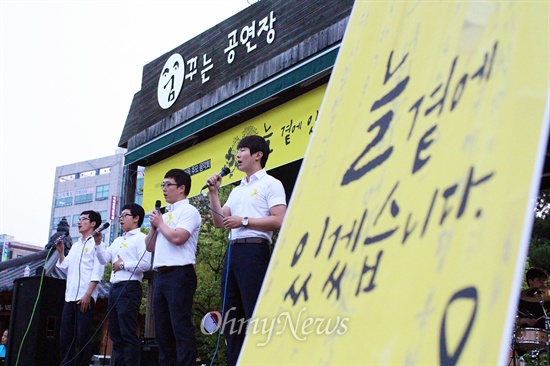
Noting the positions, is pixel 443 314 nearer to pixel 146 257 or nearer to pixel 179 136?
pixel 146 257

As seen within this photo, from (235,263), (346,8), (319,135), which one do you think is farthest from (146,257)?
(319,135)

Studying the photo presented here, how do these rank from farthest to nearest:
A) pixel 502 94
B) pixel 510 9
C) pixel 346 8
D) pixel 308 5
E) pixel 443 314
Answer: pixel 308 5 → pixel 346 8 → pixel 510 9 → pixel 502 94 → pixel 443 314

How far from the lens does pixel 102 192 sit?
7569cm

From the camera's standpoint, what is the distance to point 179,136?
24.8 feet

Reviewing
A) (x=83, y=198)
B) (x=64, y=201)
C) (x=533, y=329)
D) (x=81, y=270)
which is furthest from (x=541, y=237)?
(x=64, y=201)

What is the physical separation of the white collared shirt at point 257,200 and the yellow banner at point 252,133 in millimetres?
1764

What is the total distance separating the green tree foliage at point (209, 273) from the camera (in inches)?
773

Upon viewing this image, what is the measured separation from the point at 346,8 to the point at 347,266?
458 centimetres

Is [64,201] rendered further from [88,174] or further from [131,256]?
[131,256]

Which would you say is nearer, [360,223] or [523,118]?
[523,118]

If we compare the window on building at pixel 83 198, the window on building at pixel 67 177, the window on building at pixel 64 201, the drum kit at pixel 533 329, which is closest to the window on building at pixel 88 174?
the window on building at pixel 67 177

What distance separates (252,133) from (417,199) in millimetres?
5490

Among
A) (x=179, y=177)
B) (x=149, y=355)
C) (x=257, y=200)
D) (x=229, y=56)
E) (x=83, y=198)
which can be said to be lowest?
(x=149, y=355)

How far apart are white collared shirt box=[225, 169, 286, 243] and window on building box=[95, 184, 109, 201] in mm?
73442
